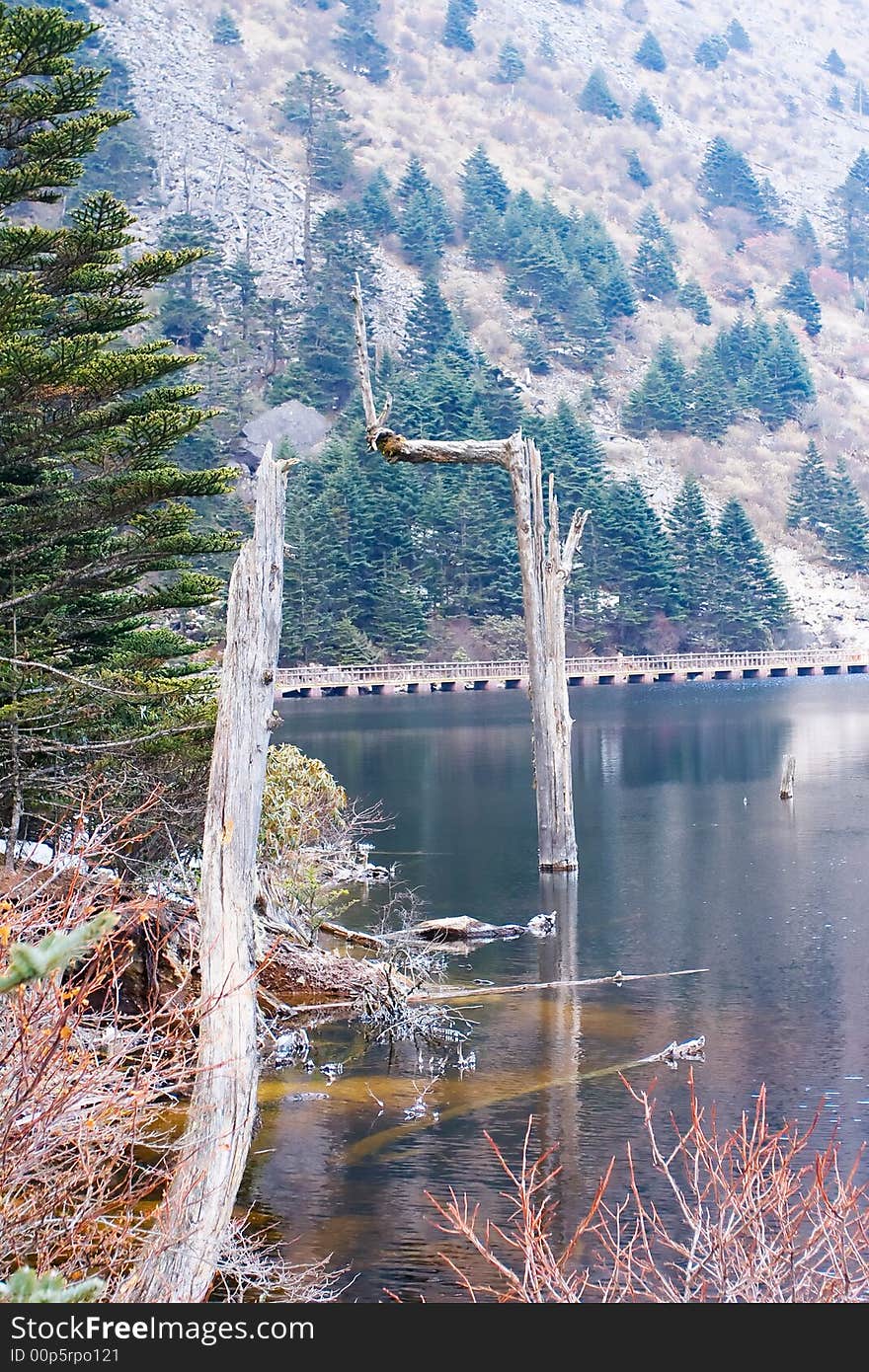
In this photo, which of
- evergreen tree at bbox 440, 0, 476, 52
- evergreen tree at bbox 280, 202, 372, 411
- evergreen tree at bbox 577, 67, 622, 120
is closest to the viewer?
evergreen tree at bbox 280, 202, 372, 411

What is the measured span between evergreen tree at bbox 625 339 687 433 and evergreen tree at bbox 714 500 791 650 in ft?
72.9

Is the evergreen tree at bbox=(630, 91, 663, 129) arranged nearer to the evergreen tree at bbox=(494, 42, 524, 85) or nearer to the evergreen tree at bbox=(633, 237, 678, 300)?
the evergreen tree at bbox=(494, 42, 524, 85)

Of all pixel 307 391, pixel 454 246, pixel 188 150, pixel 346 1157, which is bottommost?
pixel 346 1157

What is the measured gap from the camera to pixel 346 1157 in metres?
13.7

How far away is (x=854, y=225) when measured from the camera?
477 ft

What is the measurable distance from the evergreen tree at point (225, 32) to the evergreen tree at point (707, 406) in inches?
2469

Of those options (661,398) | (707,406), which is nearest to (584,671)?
(661,398)

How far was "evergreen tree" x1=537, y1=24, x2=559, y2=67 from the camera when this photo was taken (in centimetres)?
16412

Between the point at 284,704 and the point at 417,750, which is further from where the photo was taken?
the point at 284,704

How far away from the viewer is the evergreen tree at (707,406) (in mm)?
108188

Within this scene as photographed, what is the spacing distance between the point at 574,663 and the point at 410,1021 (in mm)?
62721

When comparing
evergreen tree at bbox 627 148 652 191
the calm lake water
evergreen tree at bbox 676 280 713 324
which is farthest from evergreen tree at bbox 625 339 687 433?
the calm lake water

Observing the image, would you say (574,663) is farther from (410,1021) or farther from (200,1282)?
(200,1282)

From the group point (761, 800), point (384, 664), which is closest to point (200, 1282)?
point (761, 800)
